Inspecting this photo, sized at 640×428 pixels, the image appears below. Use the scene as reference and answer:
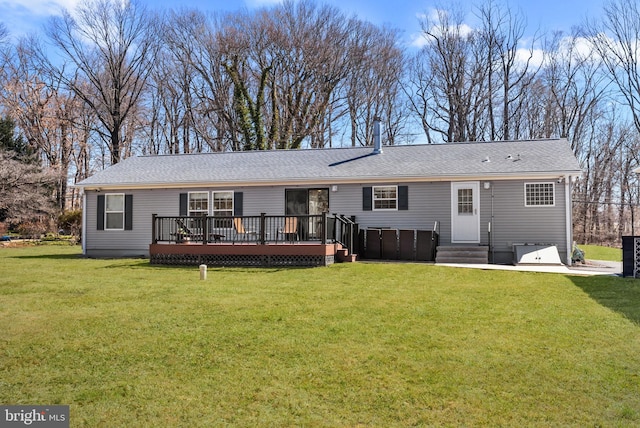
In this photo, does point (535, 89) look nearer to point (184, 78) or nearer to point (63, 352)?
point (184, 78)

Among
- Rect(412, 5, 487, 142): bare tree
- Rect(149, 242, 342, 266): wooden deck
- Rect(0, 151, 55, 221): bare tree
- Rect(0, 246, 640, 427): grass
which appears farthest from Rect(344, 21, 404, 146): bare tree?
Rect(0, 246, 640, 427): grass

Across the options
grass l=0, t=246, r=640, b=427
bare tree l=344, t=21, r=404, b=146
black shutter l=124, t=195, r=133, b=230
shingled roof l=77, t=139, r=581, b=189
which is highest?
bare tree l=344, t=21, r=404, b=146

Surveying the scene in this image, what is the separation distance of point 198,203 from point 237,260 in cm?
430

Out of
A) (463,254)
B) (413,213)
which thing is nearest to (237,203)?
(413,213)

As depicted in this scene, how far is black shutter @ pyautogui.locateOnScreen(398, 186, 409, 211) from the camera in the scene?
1502 centimetres

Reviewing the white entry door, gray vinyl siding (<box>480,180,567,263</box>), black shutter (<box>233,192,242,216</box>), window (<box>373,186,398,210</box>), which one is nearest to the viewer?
gray vinyl siding (<box>480,180,567,263</box>)

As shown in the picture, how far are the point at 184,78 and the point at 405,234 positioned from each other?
73.0ft

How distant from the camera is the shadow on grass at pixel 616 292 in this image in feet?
23.2

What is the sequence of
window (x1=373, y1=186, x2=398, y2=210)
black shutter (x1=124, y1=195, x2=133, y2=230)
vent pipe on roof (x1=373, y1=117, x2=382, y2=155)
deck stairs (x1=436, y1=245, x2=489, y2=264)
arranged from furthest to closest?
vent pipe on roof (x1=373, y1=117, x2=382, y2=155) → black shutter (x1=124, y1=195, x2=133, y2=230) → window (x1=373, y1=186, x2=398, y2=210) → deck stairs (x1=436, y1=245, x2=489, y2=264)

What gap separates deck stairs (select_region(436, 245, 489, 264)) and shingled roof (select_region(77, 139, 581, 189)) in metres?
2.06

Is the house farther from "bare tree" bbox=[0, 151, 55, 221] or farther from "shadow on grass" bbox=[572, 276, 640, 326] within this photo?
"bare tree" bbox=[0, 151, 55, 221]

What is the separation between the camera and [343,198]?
1547 centimetres

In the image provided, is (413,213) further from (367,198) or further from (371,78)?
(371,78)

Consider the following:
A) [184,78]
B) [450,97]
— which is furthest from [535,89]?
[184,78]
